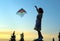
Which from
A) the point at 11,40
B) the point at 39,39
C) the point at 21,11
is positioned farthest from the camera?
the point at 11,40

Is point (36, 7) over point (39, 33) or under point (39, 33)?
over

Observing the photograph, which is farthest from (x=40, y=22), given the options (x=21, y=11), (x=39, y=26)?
(x=21, y=11)

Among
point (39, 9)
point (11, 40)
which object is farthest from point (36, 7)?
point (11, 40)

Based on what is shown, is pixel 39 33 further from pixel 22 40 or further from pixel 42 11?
pixel 22 40

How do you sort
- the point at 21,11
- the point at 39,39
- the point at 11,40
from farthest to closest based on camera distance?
the point at 11,40 < the point at 21,11 < the point at 39,39

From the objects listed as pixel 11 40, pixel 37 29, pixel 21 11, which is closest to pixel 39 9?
pixel 37 29

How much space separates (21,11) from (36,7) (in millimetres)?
6368

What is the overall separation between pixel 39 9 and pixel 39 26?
1801mm

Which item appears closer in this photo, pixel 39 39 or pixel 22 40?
pixel 39 39

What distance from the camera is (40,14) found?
27.4 m

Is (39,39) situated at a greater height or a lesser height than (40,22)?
lesser

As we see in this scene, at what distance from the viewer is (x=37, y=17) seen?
27578mm

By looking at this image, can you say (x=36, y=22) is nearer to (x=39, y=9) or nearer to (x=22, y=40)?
(x=39, y=9)

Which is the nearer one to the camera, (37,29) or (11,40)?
(37,29)
